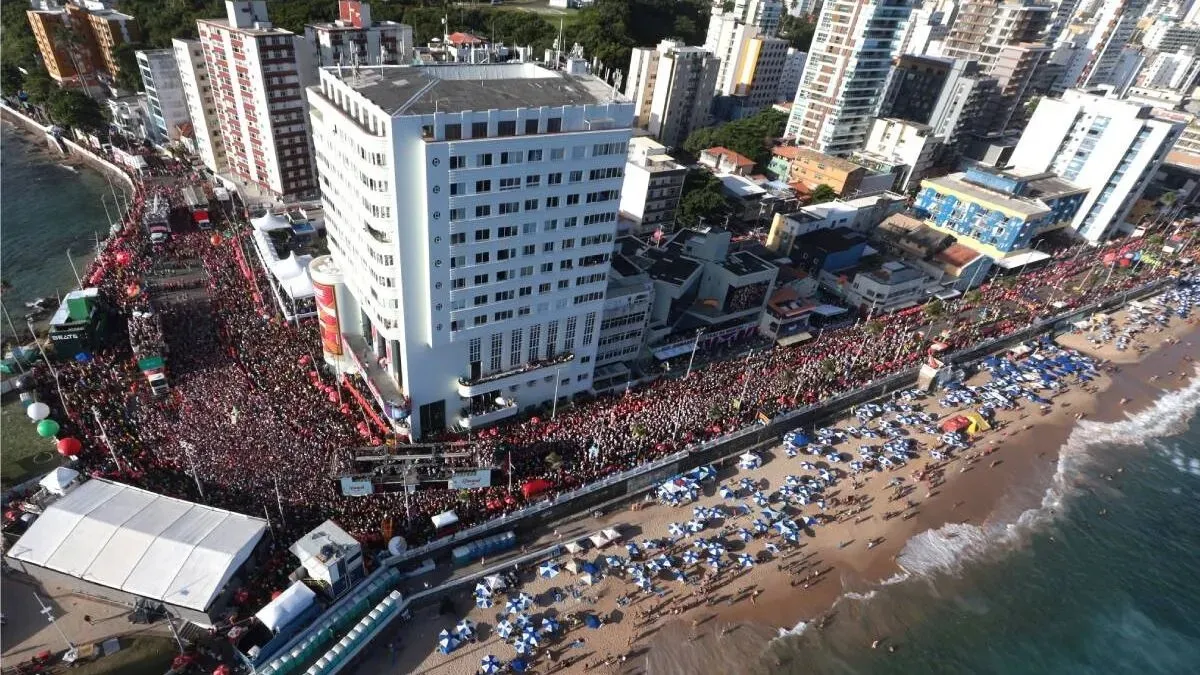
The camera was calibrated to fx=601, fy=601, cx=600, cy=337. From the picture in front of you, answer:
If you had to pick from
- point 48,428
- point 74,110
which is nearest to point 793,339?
point 48,428

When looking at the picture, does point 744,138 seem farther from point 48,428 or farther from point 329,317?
point 48,428

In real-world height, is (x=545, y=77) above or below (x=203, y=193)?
above

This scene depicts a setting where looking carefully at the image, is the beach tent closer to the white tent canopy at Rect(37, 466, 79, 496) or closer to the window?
the window

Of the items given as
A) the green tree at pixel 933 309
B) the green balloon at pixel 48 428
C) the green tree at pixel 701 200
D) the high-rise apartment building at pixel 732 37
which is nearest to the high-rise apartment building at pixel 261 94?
the green balloon at pixel 48 428

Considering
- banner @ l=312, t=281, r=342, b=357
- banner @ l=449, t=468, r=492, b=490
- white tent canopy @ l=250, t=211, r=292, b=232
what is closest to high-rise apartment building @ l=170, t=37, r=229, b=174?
white tent canopy @ l=250, t=211, r=292, b=232

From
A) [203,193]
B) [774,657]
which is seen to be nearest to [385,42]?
[203,193]

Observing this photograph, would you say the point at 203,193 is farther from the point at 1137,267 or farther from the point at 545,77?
the point at 1137,267
